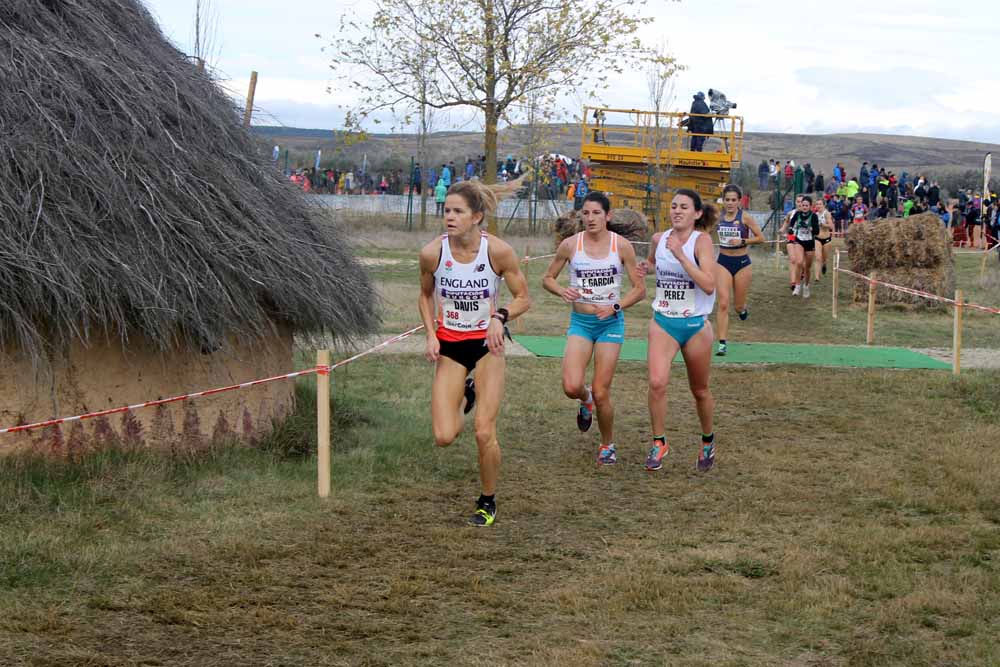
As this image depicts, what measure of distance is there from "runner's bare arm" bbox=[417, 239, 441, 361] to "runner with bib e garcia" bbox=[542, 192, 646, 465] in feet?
4.70

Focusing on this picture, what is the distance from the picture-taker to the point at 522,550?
642cm

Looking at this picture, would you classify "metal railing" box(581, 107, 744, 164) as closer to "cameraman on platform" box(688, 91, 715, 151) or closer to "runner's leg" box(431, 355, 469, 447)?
"cameraman on platform" box(688, 91, 715, 151)

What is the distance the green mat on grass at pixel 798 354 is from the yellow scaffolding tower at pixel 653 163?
1511 centimetres

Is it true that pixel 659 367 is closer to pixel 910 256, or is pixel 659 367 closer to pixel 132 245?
pixel 132 245

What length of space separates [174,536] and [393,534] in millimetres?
1208

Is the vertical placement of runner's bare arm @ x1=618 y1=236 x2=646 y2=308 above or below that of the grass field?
above

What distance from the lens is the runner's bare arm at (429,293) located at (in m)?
6.79

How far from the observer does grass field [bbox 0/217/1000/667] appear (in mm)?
4938

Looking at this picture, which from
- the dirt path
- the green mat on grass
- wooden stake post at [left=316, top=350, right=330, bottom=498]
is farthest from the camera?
the green mat on grass

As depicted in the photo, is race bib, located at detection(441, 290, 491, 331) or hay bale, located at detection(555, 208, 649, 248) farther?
hay bale, located at detection(555, 208, 649, 248)

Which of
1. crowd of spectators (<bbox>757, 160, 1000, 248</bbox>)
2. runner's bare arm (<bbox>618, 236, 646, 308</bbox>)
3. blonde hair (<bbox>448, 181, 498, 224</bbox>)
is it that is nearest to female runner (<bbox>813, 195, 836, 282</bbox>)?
crowd of spectators (<bbox>757, 160, 1000, 248</bbox>)

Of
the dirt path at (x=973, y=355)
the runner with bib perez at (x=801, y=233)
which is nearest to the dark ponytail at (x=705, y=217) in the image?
the dirt path at (x=973, y=355)

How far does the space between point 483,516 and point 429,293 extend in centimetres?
139

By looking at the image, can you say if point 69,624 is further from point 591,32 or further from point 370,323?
point 591,32
